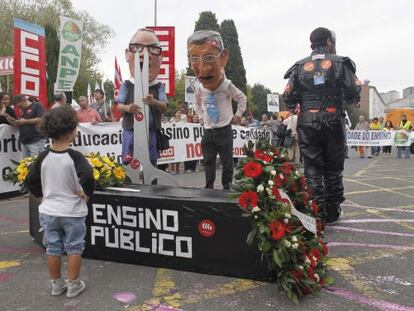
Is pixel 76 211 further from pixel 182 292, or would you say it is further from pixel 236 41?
pixel 236 41

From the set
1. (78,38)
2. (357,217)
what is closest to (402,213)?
(357,217)

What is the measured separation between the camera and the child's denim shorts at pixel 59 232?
302cm

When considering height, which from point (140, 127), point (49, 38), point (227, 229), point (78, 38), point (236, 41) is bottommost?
point (227, 229)

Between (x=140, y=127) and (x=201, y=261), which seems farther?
(x=140, y=127)

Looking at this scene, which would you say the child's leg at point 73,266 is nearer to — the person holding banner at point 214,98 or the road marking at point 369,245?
the person holding banner at point 214,98

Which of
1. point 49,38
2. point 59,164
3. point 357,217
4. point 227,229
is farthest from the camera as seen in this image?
point 49,38

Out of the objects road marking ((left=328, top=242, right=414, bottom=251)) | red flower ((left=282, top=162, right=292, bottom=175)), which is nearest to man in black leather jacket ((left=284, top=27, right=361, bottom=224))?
road marking ((left=328, top=242, right=414, bottom=251))

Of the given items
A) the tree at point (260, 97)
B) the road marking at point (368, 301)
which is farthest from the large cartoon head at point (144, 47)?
the tree at point (260, 97)

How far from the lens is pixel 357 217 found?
17.5 feet

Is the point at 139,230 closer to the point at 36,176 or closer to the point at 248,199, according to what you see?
the point at 36,176

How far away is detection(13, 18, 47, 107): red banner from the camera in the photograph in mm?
8312

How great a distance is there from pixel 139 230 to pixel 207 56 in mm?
2111

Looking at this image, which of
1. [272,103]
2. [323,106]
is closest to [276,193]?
[323,106]

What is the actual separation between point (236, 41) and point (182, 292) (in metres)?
45.5
